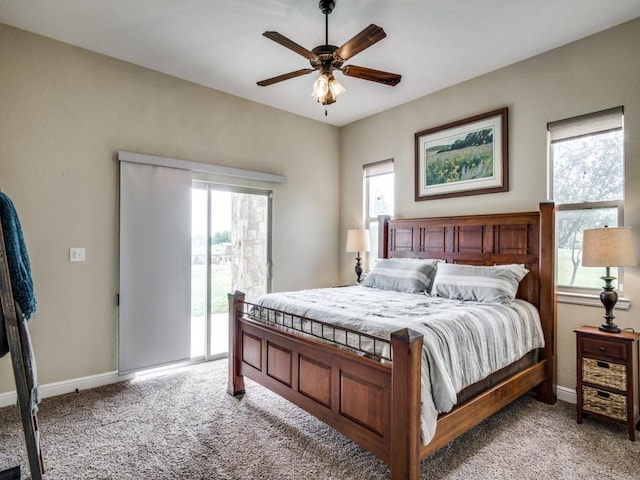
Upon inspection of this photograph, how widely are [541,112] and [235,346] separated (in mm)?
3405

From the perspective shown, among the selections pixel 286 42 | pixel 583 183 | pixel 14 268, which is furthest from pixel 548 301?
pixel 14 268

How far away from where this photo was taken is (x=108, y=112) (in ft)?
10.7

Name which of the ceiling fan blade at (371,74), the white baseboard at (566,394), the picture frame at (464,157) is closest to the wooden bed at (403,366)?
the white baseboard at (566,394)

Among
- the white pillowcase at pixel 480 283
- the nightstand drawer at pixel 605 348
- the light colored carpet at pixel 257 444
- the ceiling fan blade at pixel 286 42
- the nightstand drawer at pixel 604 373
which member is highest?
the ceiling fan blade at pixel 286 42

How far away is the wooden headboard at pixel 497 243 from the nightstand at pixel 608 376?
0.36 meters

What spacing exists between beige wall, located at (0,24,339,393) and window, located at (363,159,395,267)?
1.94 meters

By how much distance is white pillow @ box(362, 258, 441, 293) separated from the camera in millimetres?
3406

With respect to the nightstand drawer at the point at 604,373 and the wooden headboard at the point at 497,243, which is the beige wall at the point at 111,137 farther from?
the nightstand drawer at the point at 604,373

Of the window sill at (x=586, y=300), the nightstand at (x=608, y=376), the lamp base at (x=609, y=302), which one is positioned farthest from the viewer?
the window sill at (x=586, y=300)

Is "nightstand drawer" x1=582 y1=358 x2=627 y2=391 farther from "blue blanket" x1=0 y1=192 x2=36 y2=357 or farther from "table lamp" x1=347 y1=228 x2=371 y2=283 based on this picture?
"blue blanket" x1=0 y1=192 x2=36 y2=357

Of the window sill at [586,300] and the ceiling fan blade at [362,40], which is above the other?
the ceiling fan blade at [362,40]

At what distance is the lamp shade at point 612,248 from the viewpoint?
2379 mm

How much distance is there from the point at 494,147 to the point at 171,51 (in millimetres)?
3166

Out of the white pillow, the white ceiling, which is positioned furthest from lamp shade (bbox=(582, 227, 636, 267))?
the white ceiling
